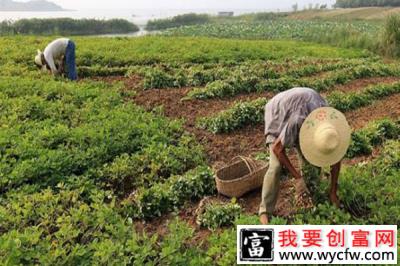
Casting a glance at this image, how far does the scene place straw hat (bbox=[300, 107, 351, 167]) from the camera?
3.86 meters

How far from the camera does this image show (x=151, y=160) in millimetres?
6359

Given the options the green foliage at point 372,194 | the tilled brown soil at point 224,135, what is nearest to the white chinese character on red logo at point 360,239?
the green foliage at point 372,194

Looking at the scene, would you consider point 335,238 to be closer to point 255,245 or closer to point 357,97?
point 255,245

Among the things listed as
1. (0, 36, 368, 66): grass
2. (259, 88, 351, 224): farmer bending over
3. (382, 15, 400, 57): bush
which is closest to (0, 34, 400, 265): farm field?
(259, 88, 351, 224): farmer bending over

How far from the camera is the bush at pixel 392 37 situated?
1838cm

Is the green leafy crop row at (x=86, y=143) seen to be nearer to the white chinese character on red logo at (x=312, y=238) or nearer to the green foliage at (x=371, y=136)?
the green foliage at (x=371, y=136)

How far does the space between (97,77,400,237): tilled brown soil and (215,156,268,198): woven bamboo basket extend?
0.40ft

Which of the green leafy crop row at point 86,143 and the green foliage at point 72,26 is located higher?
the green foliage at point 72,26

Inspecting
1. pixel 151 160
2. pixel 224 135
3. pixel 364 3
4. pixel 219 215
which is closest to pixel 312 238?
pixel 219 215

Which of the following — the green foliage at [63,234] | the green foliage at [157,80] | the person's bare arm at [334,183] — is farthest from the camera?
the green foliage at [157,80]

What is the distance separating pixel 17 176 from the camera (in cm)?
571

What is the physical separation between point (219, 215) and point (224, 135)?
10.5ft

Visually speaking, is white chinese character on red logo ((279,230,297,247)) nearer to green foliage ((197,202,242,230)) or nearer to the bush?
green foliage ((197,202,242,230))

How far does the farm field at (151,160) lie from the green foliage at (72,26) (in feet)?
86.4
